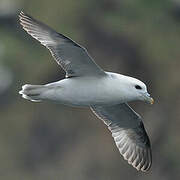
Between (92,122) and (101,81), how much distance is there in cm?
1052

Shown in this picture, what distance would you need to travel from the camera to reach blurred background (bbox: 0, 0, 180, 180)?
63.5 feet

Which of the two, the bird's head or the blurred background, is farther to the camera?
the blurred background

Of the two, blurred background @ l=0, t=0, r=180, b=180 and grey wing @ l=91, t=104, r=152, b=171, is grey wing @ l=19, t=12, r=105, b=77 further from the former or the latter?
blurred background @ l=0, t=0, r=180, b=180

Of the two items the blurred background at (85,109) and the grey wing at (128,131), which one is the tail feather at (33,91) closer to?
the grey wing at (128,131)

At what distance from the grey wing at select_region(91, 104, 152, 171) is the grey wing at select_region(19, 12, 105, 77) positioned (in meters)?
1.27

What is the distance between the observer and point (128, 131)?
38.6 feet

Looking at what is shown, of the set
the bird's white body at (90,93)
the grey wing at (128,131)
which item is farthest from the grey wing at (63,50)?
the grey wing at (128,131)

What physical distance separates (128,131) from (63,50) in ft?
7.81

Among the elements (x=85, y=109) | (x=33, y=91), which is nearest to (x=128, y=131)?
(x=33, y=91)

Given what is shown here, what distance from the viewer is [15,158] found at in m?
21.8

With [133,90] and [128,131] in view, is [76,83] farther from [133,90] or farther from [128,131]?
[128,131]

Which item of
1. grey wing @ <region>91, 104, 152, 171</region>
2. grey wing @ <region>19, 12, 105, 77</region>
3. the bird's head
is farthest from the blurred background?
grey wing @ <region>19, 12, 105, 77</region>

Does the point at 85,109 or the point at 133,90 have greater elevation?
the point at 133,90

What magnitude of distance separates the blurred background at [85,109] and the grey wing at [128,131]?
19.9 ft
